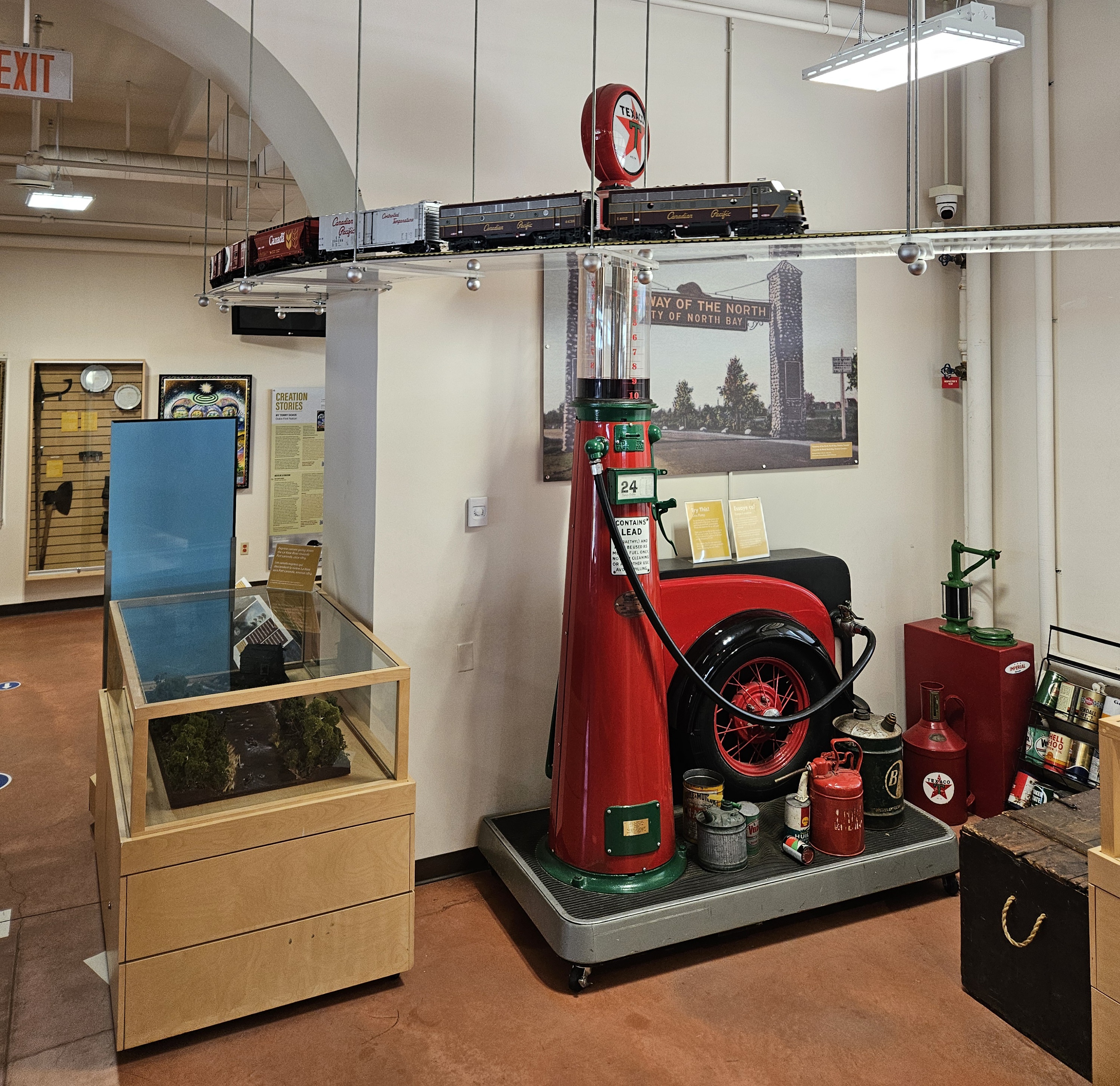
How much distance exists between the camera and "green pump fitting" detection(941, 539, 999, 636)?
4336 mm

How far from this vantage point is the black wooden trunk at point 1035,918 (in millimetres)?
2639

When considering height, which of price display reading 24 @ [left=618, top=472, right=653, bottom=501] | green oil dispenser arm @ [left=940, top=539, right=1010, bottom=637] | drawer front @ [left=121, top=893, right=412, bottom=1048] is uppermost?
price display reading 24 @ [left=618, top=472, right=653, bottom=501]

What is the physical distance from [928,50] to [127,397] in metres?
7.50

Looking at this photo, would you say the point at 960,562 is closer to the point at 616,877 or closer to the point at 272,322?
the point at 616,877

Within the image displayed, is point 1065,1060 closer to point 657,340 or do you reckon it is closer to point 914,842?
point 914,842

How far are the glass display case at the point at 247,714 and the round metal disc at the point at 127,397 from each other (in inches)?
237

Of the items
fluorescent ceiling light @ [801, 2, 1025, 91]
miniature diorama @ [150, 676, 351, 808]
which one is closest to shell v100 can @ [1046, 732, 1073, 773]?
fluorescent ceiling light @ [801, 2, 1025, 91]

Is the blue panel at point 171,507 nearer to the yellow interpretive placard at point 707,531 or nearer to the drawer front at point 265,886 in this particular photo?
the drawer front at point 265,886

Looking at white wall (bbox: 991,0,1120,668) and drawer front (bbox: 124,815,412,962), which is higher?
white wall (bbox: 991,0,1120,668)

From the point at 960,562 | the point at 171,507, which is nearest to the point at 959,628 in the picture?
the point at 960,562

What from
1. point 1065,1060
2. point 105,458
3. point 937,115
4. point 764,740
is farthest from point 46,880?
point 105,458

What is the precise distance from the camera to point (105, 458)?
8852 millimetres

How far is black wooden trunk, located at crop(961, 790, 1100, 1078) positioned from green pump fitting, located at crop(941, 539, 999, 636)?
134 cm

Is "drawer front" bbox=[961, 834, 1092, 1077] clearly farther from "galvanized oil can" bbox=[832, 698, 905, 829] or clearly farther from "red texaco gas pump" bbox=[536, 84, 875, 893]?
"red texaco gas pump" bbox=[536, 84, 875, 893]
